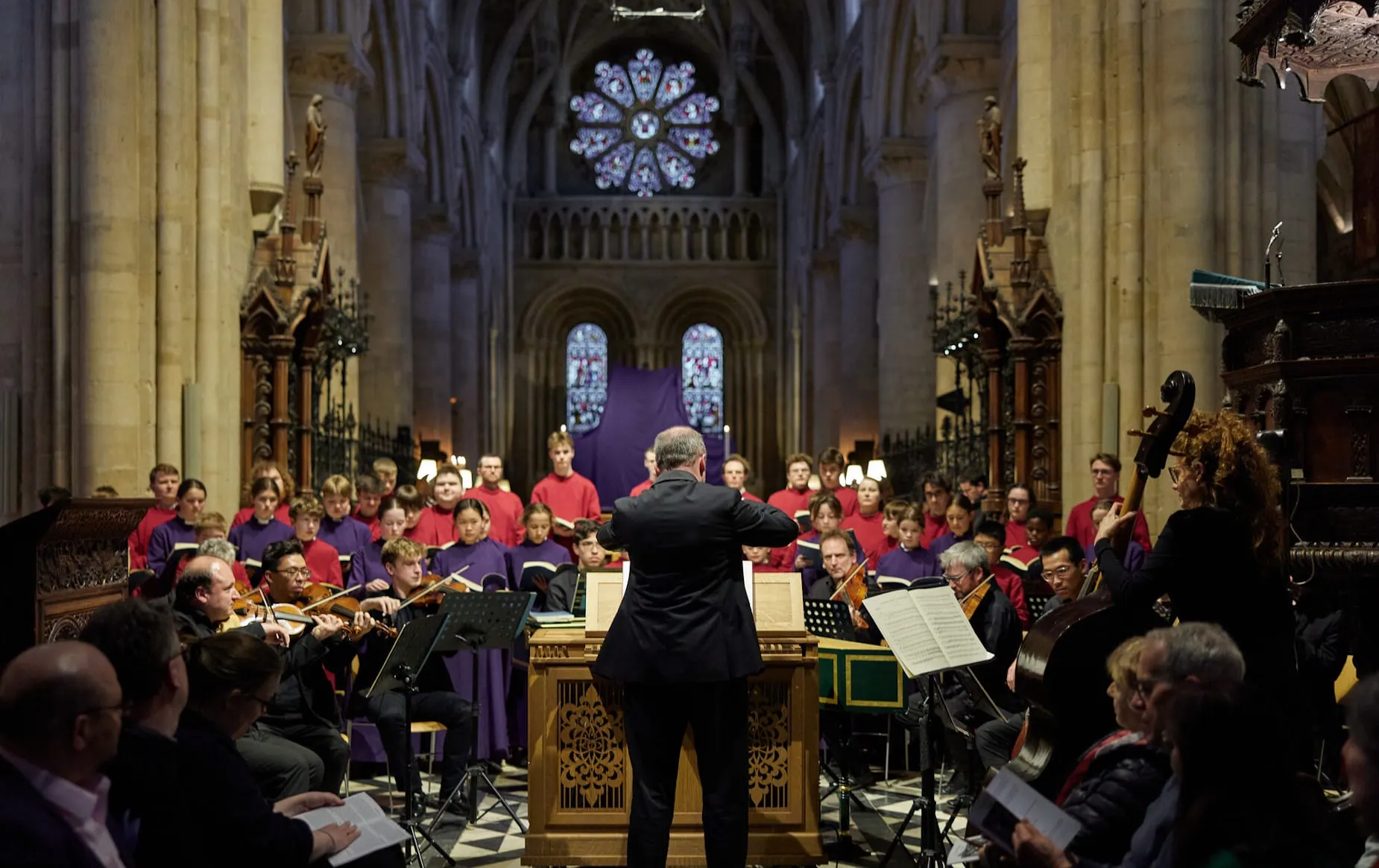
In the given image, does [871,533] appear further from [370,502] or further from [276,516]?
[276,516]

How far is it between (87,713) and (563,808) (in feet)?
11.7

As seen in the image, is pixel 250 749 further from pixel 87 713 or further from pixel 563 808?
pixel 87 713

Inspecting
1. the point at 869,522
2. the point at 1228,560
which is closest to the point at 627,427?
the point at 869,522

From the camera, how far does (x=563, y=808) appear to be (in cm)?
624

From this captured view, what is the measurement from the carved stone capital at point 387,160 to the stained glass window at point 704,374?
16.9 m

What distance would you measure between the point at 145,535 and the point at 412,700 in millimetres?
3413

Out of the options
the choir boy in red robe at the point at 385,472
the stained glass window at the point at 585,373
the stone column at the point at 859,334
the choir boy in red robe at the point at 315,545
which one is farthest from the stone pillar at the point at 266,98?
the stained glass window at the point at 585,373

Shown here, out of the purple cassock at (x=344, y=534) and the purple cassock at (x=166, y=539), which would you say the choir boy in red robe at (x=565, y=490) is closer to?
the purple cassock at (x=344, y=534)

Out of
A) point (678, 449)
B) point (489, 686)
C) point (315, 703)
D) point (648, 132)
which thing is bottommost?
point (489, 686)

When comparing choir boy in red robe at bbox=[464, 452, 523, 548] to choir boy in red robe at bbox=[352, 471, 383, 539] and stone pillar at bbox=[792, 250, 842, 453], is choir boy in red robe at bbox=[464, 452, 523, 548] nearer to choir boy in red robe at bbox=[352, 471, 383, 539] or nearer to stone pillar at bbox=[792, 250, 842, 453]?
choir boy in red robe at bbox=[352, 471, 383, 539]

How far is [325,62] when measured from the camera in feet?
55.7

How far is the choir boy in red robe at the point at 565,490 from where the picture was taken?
36.1 ft

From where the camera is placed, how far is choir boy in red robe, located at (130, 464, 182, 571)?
31.3 ft

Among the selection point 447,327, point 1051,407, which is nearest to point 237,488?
point 1051,407
